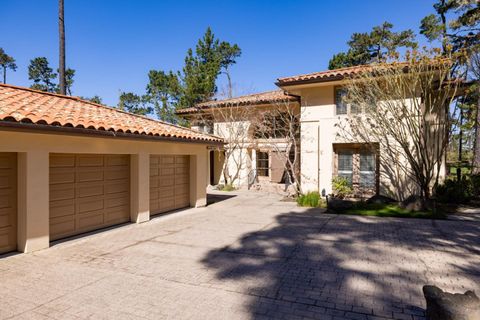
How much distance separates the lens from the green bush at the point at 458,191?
14445 mm

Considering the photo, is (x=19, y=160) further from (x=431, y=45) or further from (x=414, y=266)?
(x=431, y=45)

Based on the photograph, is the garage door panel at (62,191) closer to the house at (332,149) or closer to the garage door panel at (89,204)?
the garage door panel at (89,204)

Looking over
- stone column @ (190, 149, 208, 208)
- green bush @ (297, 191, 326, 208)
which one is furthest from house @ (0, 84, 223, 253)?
green bush @ (297, 191, 326, 208)

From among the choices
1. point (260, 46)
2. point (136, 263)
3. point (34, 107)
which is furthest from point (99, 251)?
point (260, 46)

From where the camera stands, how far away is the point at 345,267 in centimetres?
624

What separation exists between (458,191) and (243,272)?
13.6 meters

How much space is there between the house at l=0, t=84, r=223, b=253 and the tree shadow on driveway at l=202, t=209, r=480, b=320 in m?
4.23

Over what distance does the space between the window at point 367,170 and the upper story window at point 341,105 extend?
7.76 ft

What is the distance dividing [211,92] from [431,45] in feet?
80.1

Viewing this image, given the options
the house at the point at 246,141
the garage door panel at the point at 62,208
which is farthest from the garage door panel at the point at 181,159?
the house at the point at 246,141

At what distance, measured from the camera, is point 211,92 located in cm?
3362

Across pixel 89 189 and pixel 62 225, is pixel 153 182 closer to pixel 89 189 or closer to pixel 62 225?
pixel 89 189

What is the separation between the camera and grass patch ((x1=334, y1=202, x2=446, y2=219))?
11.5 m

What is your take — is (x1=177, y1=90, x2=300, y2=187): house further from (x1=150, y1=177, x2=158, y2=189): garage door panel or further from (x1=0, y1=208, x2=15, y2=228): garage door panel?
(x1=0, y1=208, x2=15, y2=228): garage door panel
